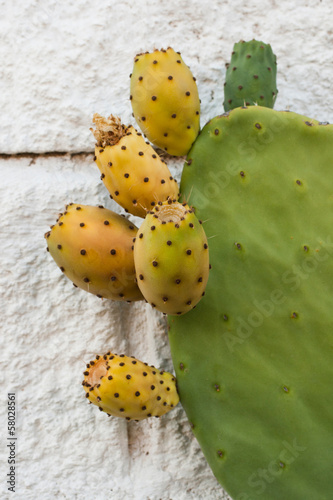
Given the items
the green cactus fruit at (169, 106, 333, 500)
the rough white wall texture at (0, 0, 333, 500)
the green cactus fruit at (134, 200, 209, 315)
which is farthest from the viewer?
the rough white wall texture at (0, 0, 333, 500)

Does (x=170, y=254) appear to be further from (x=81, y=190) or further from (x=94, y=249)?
(x=81, y=190)

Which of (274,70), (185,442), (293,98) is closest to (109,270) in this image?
(185,442)

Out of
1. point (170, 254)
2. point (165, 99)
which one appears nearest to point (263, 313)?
point (170, 254)

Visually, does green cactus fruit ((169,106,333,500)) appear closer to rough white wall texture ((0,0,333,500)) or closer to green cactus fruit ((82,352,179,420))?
green cactus fruit ((82,352,179,420))

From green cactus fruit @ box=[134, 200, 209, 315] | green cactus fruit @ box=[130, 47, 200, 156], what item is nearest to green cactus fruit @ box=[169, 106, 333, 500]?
green cactus fruit @ box=[130, 47, 200, 156]

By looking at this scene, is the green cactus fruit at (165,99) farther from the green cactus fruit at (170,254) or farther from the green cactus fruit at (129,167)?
the green cactus fruit at (170,254)

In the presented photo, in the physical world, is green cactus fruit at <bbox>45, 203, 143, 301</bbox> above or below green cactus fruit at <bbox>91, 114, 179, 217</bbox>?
below

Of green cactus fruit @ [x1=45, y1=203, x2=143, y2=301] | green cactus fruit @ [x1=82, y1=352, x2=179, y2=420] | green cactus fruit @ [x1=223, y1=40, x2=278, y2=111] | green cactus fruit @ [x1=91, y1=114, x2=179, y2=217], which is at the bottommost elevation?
green cactus fruit @ [x1=82, y1=352, x2=179, y2=420]
